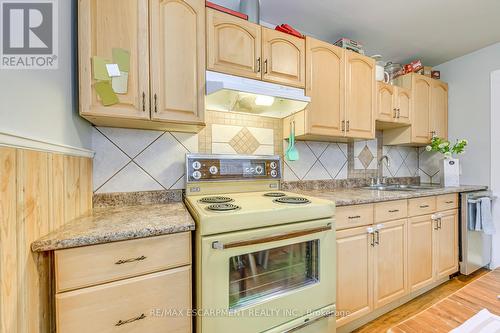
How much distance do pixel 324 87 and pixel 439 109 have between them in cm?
171

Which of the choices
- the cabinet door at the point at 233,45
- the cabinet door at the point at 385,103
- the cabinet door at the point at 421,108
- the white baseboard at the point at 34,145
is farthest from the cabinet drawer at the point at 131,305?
the cabinet door at the point at 421,108

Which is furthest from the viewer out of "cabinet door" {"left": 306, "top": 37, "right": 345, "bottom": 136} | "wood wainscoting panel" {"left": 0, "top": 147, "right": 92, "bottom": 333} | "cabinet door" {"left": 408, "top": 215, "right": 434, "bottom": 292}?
"cabinet door" {"left": 408, "top": 215, "right": 434, "bottom": 292}

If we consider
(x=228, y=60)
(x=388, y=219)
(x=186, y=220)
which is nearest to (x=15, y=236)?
(x=186, y=220)

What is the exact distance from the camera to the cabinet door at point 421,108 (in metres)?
2.29

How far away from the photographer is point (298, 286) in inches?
46.3

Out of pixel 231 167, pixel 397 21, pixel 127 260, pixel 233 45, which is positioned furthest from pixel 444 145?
pixel 127 260

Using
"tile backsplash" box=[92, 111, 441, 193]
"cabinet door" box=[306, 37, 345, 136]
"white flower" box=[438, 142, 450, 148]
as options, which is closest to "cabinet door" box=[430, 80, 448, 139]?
"white flower" box=[438, 142, 450, 148]

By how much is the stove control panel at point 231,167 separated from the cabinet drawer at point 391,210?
75cm

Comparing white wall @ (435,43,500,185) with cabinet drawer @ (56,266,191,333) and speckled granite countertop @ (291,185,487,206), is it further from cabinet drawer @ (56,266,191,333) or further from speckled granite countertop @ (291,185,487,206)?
cabinet drawer @ (56,266,191,333)

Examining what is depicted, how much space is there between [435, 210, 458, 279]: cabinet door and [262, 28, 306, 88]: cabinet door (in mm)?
1771

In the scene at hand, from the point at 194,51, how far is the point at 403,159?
261 cm

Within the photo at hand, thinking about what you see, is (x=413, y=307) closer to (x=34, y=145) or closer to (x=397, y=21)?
(x=397, y=21)

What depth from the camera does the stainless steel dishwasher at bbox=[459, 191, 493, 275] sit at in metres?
2.08

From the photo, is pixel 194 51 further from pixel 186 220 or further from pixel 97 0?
pixel 186 220
